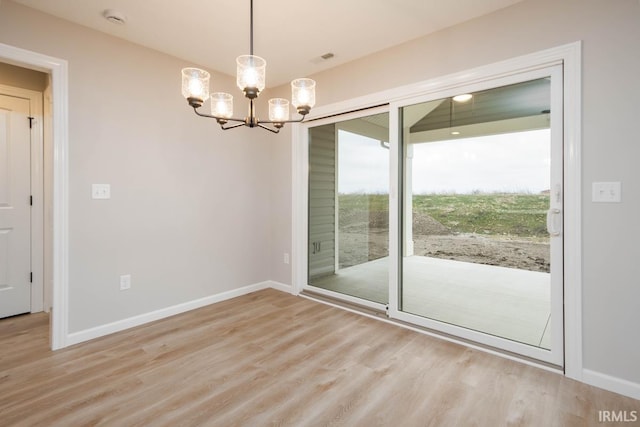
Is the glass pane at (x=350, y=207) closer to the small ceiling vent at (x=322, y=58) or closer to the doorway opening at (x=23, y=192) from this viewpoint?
the small ceiling vent at (x=322, y=58)

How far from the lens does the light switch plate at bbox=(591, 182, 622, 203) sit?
1.92 meters

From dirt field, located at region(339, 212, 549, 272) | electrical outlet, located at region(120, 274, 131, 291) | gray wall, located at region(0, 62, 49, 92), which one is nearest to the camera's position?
dirt field, located at region(339, 212, 549, 272)

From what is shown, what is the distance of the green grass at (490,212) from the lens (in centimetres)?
232

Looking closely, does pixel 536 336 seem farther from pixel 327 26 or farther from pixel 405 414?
pixel 327 26

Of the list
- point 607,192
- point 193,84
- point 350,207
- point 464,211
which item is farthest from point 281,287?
point 607,192

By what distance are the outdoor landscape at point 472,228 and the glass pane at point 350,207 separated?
0.02 meters

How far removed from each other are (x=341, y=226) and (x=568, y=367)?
7.50ft

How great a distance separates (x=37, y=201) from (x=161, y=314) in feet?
5.83

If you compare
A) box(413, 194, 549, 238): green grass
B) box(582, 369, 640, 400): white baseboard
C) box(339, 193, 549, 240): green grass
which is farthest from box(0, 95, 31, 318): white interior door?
box(582, 369, 640, 400): white baseboard

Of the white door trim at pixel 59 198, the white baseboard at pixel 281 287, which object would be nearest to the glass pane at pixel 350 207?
the white baseboard at pixel 281 287

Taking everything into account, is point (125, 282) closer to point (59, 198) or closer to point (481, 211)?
point (59, 198)

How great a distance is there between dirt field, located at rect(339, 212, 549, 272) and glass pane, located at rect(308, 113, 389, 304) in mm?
11

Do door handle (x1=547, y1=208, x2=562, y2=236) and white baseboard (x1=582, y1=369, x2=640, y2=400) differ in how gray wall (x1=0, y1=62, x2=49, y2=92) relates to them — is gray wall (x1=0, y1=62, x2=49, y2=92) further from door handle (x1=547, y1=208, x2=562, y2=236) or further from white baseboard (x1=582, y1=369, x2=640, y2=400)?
white baseboard (x1=582, y1=369, x2=640, y2=400)

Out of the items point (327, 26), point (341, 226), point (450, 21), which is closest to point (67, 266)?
point (341, 226)
